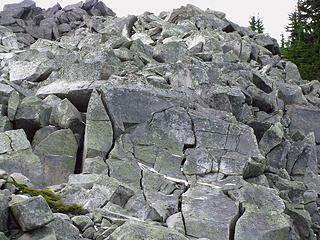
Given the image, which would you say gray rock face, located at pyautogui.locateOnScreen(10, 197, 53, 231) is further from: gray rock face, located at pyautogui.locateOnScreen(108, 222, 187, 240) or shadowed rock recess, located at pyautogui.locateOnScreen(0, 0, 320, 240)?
gray rock face, located at pyautogui.locateOnScreen(108, 222, 187, 240)

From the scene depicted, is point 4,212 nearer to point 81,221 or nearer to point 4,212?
→ point 4,212

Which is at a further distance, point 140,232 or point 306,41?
point 306,41

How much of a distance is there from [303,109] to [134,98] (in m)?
13.9

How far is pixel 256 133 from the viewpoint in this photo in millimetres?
29453

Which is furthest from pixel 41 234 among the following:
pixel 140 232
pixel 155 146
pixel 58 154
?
pixel 155 146

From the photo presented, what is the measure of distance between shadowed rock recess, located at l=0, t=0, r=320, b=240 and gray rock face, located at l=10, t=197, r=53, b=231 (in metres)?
0.03

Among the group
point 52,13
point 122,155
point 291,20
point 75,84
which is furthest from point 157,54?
point 291,20

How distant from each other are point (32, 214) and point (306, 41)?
5028cm

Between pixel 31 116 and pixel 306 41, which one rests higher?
pixel 306 41

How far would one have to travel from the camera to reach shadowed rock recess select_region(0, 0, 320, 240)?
18703mm

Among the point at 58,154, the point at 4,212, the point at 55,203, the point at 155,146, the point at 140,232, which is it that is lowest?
the point at 55,203

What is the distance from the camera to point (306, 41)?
194 ft

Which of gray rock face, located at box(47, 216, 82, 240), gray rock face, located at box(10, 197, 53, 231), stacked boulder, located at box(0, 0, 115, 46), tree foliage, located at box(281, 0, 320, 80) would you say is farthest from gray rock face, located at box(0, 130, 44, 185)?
tree foliage, located at box(281, 0, 320, 80)

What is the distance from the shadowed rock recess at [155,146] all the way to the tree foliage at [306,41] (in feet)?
56.5
